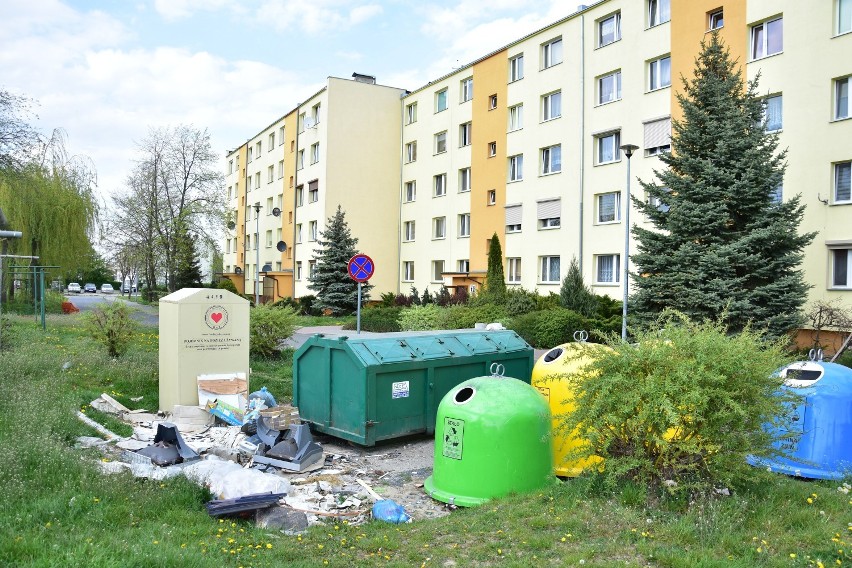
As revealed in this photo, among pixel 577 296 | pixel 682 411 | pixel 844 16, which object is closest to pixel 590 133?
pixel 577 296

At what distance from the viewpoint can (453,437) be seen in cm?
626

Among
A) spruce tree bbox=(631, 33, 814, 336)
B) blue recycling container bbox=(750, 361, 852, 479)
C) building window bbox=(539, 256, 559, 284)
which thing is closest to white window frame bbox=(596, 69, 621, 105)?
building window bbox=(539, 256, 559, 284)

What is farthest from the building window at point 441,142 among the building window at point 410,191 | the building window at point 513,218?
the building window at point 513,218

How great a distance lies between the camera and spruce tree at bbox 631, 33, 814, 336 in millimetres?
14766

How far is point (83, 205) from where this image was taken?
30531 mm

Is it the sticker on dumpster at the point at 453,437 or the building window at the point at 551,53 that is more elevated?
Result: the building window at the point at 551,53

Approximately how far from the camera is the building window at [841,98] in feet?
56.6

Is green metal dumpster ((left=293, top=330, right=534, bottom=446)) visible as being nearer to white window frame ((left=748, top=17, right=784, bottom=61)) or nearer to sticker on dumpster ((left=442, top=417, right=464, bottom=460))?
sticker on dumpster ((left=442, top=417, right=464, bottom=460))

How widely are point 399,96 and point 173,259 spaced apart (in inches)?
722

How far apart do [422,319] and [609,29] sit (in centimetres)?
1306

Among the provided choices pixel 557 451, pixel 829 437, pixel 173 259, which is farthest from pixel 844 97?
pixel 173 259

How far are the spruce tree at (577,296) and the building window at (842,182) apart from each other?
761cm

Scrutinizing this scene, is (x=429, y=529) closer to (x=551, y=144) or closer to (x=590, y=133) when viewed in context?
(x=590, y=133)

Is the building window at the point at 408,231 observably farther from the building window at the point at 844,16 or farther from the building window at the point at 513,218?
the building window at the point at 844,16
